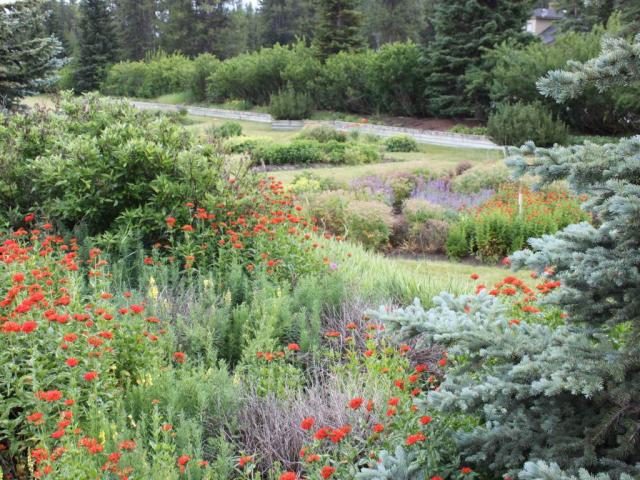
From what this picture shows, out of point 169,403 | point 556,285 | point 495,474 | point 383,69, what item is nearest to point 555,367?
point 495,474

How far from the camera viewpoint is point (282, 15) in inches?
2057

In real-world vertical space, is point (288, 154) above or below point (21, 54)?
below

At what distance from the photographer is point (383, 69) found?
24438 mm

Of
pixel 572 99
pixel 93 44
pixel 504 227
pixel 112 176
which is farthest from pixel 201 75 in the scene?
pixel 112 176

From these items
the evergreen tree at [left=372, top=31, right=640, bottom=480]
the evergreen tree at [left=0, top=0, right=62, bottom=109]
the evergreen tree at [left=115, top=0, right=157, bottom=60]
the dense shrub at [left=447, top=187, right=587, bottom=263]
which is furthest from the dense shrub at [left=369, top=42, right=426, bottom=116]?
the evergreen tree at [left=115, top=0, right=157, bottom=60]

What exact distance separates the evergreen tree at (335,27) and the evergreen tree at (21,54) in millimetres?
16878

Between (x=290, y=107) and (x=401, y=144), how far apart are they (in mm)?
8205

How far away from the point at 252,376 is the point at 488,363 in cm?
146

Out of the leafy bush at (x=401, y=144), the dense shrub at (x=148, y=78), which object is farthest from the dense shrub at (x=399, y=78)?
the dense shrub at (x=148, y=78)

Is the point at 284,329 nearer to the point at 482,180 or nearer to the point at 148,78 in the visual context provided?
the point at 482,180

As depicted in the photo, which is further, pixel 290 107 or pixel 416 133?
pixel 290 107

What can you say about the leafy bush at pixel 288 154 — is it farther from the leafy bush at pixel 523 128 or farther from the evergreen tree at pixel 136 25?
the evergreen tree at pixel 136 25

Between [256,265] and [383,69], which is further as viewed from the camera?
[383,69]

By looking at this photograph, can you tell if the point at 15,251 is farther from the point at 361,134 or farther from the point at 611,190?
the point at 361,134
